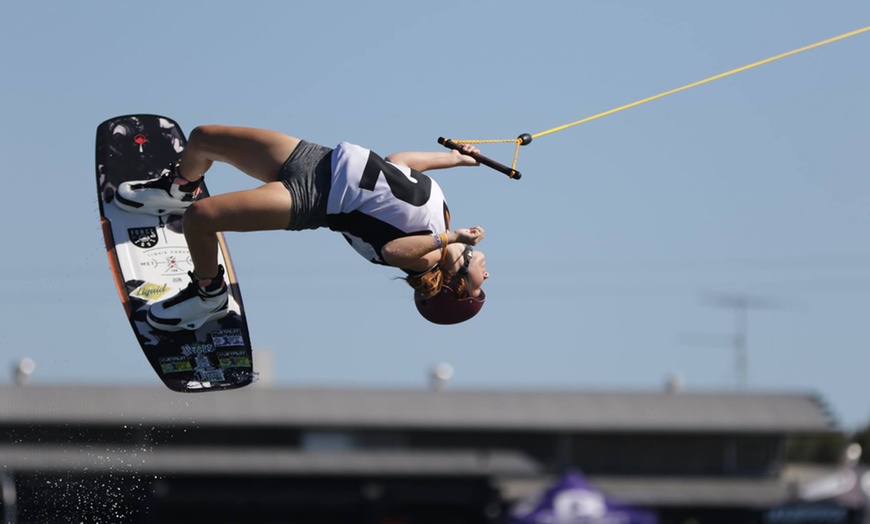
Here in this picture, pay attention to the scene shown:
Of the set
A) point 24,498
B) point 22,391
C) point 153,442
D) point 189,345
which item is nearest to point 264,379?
point 153,442

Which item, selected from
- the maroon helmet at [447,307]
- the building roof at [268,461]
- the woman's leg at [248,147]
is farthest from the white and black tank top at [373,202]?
the building roof at [268,461]

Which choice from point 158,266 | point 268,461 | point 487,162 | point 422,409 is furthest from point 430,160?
point 422,409

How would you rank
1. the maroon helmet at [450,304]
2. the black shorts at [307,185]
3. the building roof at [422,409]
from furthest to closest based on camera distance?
1. the building roof at [422,409]
2. the maroon helmet at [450,304]
3. the black shorts at [307,185]

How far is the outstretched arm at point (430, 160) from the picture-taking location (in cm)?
1163

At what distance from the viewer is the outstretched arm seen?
11.6 metres

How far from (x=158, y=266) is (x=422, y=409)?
79.4ft

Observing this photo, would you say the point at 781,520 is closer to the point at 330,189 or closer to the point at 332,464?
the point at 332,464

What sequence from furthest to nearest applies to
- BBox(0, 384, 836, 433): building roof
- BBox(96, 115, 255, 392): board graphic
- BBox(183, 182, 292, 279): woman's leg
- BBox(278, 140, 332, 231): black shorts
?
BBox(0, 384, 836, 433): building roof < BBox(96, 115, 255, 392): board graphic < BBox(278, 140, 332, 231): black shorts < BBox(183, 182, 292, 279): woman's leg

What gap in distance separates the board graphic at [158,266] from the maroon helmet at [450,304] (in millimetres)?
1814

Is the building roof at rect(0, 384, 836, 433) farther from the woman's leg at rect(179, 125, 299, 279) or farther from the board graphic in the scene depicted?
the woman's leg at rect(179, 125, 299, 279)

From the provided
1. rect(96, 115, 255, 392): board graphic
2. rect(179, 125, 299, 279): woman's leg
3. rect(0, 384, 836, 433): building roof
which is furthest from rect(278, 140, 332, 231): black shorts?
rect(0, 384, 836, 433): building roof

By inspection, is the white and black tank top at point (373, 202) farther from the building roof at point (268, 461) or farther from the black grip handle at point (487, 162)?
the building roof at point (268, 461)

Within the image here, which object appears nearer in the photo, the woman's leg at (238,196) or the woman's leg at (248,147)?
the woman's leg at (238,196)

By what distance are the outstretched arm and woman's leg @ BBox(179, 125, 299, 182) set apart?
0.73 m
